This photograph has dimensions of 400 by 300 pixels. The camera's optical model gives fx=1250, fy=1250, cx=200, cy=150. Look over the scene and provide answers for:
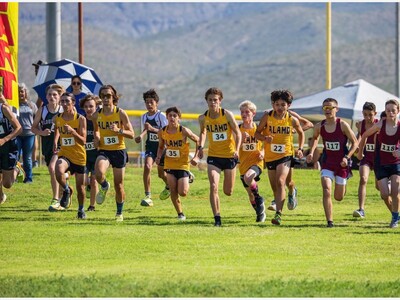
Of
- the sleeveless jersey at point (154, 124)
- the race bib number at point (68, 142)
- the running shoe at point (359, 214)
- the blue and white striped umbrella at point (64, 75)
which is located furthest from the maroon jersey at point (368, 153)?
the blue and white striped umbrella at point (64, 75)

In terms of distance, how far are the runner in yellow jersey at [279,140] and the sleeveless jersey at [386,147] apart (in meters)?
1.19

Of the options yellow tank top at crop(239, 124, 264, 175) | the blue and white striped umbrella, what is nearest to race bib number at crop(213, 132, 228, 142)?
yellow tank top at crop(239, 124, 264, 175)

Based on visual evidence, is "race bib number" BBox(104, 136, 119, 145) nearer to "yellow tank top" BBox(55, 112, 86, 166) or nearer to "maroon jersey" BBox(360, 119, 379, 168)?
"yellow tank top" BBox(55, 112, 86, 166)

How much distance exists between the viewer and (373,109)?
68.6 feet

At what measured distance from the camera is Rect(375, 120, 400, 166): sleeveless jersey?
18.9 metres

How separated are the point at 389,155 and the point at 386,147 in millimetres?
130

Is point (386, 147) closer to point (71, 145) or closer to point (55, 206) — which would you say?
point (71, 145)

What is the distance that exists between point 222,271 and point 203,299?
207 centimetres

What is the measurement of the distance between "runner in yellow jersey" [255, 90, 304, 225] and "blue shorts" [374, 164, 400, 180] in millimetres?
1235

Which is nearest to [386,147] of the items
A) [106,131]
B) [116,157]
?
[116,157]

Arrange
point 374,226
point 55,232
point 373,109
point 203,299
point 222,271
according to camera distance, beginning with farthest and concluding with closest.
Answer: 1. point 373,109
2. point 374,226
3. point 55,232
4. point 222,271
5. point 203,299

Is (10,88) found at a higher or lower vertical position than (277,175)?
higher

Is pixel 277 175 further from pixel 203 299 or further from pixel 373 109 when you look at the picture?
pixel 203 299

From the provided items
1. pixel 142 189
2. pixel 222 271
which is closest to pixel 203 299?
pixel 222 271
